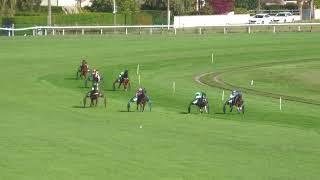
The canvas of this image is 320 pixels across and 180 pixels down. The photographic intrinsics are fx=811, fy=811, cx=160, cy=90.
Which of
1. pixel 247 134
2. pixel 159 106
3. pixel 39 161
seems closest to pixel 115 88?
pixel 159 106

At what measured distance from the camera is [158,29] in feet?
282

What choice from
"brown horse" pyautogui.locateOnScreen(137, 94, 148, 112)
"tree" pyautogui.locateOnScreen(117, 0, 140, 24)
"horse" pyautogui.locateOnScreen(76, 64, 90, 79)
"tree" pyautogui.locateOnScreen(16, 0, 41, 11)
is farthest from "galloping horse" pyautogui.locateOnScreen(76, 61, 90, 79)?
"tree" pyautogui.locateOnScreen(117, 0, 140, 24)

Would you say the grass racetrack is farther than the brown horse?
No

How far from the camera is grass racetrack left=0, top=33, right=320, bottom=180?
15.5m

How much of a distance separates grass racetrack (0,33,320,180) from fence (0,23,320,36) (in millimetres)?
19369

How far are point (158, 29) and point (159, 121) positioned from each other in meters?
61.5

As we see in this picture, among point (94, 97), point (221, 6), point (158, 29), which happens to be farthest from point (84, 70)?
point (221, 6)

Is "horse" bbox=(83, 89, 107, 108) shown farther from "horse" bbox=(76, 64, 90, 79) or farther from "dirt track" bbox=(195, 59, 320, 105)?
"horse" bbox=(76, 64, 90, 79)

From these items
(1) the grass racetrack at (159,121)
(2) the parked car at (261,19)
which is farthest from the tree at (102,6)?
(1) the grass racetrack at (159,121)

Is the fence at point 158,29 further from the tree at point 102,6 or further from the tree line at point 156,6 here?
the tree at point 102,6

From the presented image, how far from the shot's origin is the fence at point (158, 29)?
260ft

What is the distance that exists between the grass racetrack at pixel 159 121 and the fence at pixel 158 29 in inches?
763

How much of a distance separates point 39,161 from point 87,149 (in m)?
2.02

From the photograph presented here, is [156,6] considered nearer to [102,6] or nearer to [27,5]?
[102,6]
